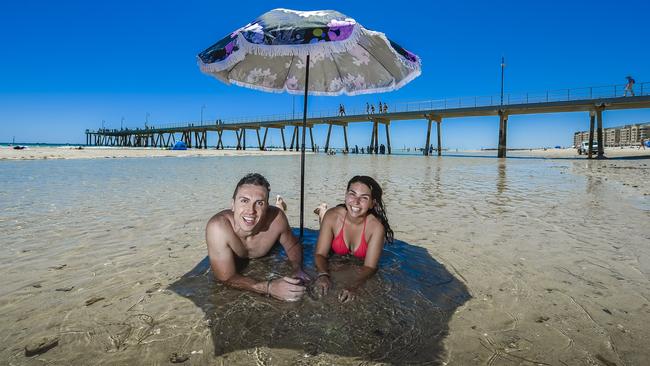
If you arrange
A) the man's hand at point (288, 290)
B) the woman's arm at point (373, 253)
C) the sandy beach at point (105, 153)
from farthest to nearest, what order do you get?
the sandy beach at point (105, 153) < the woman's arm at point (373, 253) < the man's hand at point (288, 290)

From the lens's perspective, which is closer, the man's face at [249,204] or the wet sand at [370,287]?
the wet sand at [370,287]

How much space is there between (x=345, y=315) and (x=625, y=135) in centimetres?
10640

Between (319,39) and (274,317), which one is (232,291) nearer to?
(274,317)

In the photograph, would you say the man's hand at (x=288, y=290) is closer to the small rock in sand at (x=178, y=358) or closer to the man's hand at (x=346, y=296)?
the man's hand at (x=346, y=296)

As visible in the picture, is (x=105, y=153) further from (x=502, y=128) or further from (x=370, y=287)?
(x=502, y=128)

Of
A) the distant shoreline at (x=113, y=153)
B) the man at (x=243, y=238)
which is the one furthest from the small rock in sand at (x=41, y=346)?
the distant shoreline at (x=113, y=153)

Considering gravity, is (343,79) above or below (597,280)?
above

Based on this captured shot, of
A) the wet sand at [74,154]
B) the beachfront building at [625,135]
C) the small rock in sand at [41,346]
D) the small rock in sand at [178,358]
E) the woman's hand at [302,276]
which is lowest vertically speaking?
the small rock in sand at [178,358]

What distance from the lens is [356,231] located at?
2746mm

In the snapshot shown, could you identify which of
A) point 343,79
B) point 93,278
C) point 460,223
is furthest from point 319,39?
point 460,223

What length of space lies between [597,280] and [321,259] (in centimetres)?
219

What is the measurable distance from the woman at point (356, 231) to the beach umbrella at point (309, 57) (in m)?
0.94

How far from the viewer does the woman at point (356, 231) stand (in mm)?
2512

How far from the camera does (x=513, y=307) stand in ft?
6.98
